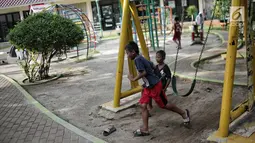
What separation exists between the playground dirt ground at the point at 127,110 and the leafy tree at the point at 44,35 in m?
1.15

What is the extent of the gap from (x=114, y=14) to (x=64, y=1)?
454 centimetres

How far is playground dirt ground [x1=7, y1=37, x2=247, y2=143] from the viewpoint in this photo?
440cm

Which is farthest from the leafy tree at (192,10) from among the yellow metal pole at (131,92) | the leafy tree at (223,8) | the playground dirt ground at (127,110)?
the yellow metal pole at (131,92)

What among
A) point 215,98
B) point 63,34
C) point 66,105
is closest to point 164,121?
point 215,98

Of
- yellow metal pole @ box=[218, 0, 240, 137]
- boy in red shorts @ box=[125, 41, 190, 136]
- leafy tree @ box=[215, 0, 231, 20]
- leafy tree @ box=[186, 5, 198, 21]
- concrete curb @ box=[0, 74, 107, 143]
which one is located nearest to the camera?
yellow metal pole @ box=[218, 0, 240, 137]

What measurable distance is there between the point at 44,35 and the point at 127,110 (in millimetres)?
4361

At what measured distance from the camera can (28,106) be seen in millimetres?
6512

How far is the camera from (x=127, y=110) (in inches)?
218

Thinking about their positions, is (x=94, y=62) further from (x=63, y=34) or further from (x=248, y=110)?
(x=248, y=110)

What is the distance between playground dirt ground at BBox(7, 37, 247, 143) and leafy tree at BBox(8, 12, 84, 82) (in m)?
1.15

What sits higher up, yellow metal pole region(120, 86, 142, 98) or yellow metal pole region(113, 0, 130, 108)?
yellow metal pole region(113, 0, 130, 108)

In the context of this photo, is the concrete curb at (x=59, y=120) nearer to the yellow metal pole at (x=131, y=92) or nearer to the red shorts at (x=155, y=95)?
the red shorts at (x=155, y=95)

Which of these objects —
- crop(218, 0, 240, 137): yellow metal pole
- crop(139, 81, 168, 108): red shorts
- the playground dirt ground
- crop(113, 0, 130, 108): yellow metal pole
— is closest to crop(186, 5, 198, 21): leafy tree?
the playground dirt ground

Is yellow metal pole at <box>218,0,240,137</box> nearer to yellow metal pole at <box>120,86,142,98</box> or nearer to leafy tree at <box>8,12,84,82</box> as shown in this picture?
yellow metal pole at <box>120,86,142,98</box>
